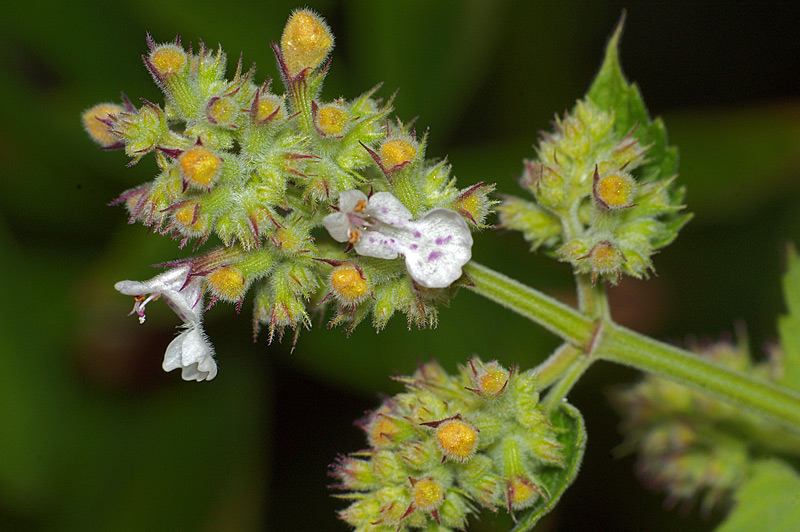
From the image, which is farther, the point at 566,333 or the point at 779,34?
the point at 779,34

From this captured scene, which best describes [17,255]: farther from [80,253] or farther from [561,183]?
[561,183]

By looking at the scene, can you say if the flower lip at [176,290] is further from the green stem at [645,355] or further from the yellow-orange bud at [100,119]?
the green stem at [645,355]

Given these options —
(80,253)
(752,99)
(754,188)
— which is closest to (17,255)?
(80,253)

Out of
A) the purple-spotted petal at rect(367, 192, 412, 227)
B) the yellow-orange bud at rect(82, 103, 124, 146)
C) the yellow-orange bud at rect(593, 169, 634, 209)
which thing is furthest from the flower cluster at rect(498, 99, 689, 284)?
the yellow-orange bud at rect(82, 103, 124, 146)

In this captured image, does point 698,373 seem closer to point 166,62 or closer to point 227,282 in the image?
point 227,282

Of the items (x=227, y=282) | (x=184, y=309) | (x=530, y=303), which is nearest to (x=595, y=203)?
(x=530, y=303)

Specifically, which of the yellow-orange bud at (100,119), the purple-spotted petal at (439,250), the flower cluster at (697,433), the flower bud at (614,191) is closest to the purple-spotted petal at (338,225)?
the purple-spotted petal at (439,250)

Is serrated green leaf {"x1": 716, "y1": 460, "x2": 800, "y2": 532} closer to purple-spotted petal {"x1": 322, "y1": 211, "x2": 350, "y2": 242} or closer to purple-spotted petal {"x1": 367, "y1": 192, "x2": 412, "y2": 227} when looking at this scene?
purple-spotted petal {"x1": 367, "y1": 192, "x2": 412, "y2": 227}
